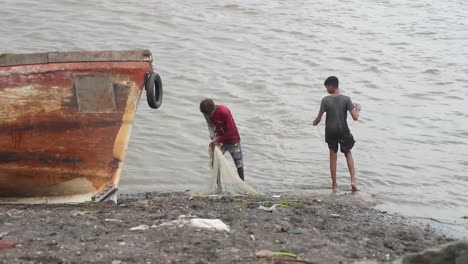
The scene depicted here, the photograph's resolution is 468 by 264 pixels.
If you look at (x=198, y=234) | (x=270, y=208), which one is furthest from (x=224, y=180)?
(x=198, y=234)

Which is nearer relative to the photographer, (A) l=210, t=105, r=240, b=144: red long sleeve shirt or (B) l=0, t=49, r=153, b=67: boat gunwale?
(B) l=0, t=49, r=153, b=67: boat gunwale

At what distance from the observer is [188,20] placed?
19578 mm

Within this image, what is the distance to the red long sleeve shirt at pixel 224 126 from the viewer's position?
333 inches

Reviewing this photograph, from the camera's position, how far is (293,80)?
15.7 meters

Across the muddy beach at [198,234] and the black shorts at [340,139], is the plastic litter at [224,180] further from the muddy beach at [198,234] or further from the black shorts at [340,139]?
the black shorts at [340,139]

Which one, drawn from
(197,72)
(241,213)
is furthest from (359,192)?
(197,72)

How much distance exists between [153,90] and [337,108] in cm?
253

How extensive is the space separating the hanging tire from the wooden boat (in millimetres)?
36

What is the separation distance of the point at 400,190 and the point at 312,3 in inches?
570

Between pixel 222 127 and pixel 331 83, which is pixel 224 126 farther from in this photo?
pixel 331 83

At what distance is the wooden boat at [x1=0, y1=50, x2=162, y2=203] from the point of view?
303 inches

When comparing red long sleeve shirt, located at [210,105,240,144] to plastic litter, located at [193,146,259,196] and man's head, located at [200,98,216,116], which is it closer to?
man's head, located at [200,98,216,116]

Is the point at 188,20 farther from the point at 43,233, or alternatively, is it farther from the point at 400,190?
the point at 43,233

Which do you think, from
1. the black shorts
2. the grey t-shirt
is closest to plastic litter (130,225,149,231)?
the grey t-shirt
